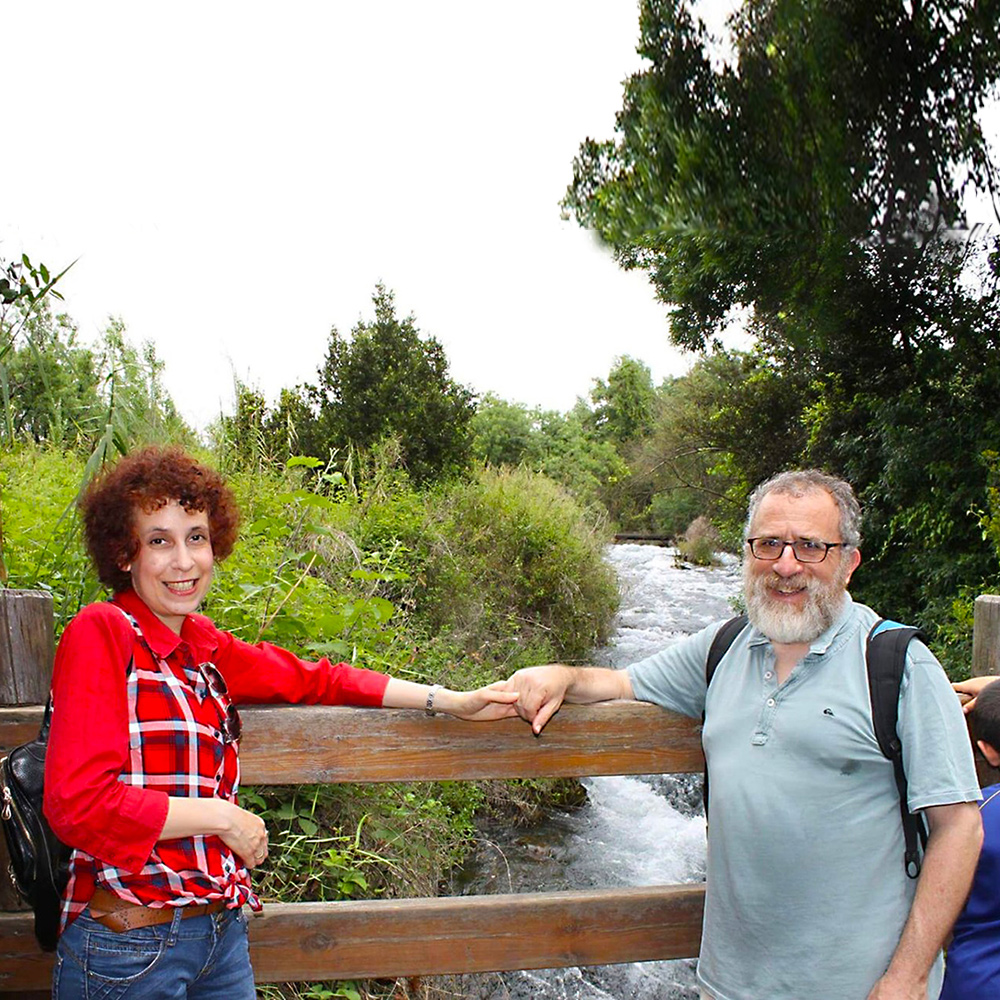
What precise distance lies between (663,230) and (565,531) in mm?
4672

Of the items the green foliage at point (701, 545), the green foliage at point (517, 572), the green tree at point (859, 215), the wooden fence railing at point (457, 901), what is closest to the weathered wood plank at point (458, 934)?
the wooden fence railing at point (457, 901)

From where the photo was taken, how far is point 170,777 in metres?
1.59

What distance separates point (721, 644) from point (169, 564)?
4.02 feet

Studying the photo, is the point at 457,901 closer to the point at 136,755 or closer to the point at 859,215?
the point at 136,755

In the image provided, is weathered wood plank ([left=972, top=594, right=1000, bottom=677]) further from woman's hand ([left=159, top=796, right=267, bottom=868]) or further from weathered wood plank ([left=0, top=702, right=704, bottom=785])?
woman's hand ([left=159, top=796, right=267, bottom=868])

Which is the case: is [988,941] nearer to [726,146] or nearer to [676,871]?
[676,871]

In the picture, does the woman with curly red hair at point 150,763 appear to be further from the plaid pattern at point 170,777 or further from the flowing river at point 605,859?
the flowing river at point 605,859

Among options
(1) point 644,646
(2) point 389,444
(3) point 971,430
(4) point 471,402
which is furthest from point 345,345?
(3) point 971,430

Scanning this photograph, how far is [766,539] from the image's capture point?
1988mm

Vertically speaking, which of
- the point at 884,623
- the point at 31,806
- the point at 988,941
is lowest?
the point at 988,941

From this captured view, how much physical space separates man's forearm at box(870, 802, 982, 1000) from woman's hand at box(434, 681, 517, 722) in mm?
873

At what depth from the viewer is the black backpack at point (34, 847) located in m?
1.57

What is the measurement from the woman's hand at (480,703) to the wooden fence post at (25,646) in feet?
2.88

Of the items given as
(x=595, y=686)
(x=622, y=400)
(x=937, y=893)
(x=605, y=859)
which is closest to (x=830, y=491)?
(x=595, y=686)
